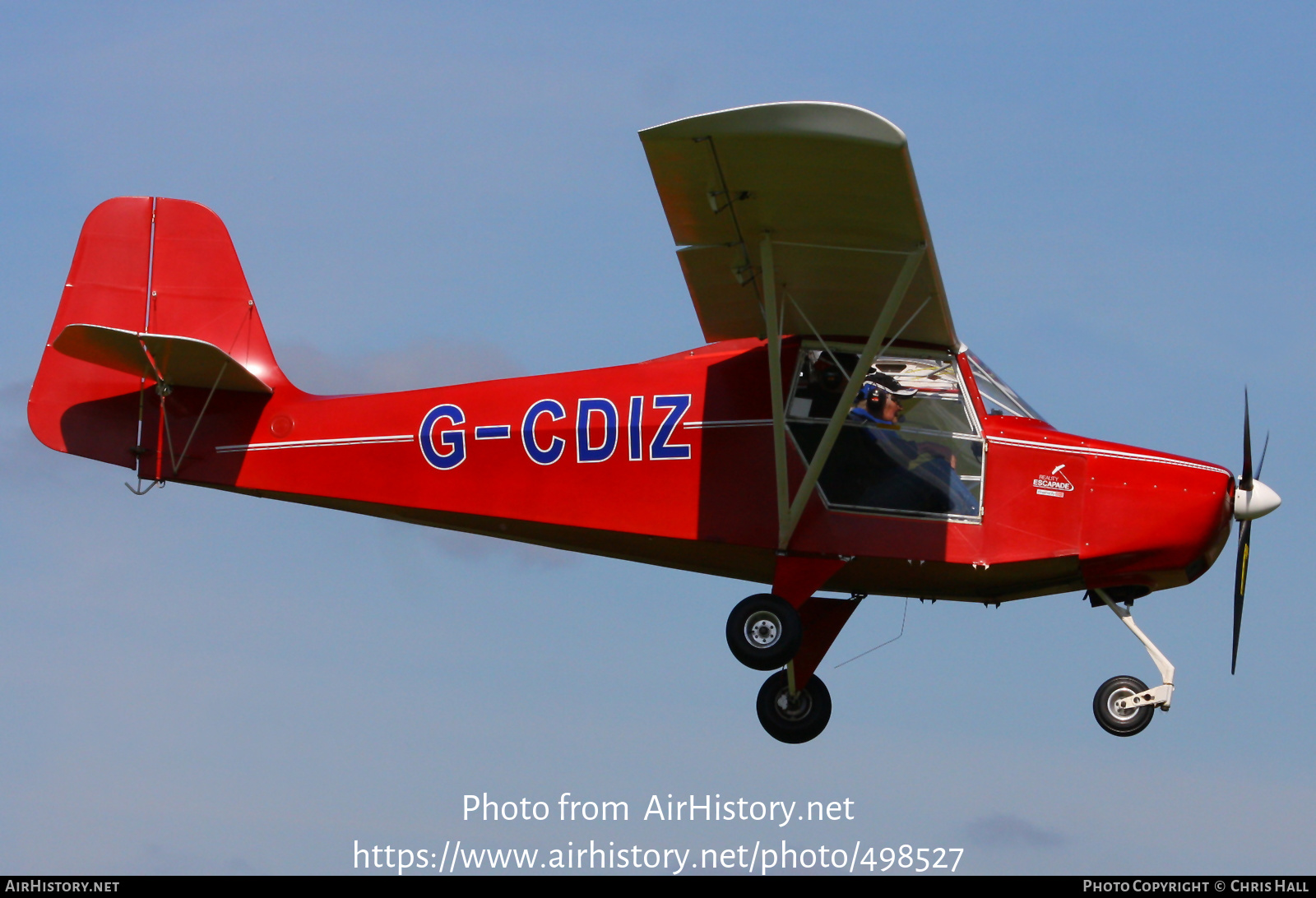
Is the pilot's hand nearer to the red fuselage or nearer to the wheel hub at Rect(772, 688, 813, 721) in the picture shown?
the red fuselage

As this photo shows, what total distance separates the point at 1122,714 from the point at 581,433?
14.3ft

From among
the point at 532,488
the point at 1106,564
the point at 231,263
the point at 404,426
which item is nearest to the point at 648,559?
the point at 532,488

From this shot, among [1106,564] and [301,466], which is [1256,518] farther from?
[301,466]

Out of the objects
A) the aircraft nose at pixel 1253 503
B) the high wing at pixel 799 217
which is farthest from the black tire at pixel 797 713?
the aircraft nose at pixel 1253 503

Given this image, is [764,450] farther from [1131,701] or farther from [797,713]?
[1131,701]

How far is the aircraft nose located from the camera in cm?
1238

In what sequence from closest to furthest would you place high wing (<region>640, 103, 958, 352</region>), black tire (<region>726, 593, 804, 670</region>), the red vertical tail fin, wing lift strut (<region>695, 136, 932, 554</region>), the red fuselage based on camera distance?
high wing (<region>640, 103, 958, 352</region>) → wing lift strut (<region>695, 136, 932, 554</region>) → black tire (<region>726, 593, 804, 670</region>) → the red fuselage → the red vertical tail fin

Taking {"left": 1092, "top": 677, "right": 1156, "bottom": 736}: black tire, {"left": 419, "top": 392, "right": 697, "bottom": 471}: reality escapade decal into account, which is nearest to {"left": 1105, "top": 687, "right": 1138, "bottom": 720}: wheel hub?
{"left": 1092, "top": 677, "right": 1156, "bottom": 736}: black tire

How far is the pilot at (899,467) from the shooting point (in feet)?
39.7

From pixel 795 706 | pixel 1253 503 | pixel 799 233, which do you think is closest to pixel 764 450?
pixel 799 233

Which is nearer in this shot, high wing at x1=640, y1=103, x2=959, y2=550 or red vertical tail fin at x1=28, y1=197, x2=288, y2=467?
high wing at x1=640, y1=103, x2=959, y2=550

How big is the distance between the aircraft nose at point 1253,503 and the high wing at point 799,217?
7.74 ft

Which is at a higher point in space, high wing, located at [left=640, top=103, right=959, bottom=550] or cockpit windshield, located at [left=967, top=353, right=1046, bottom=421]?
high wing, located at [left=640, top=103, right=959, bottom=550]

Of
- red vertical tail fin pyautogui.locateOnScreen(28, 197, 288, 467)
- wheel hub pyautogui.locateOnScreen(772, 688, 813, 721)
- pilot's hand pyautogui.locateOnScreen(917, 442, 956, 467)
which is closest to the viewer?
pilot's hand pyautogui.locateOnScreen(917, 442, 956, 467)
